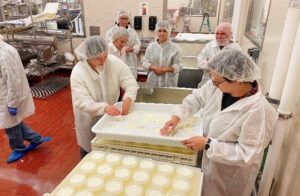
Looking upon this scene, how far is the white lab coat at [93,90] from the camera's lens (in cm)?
152

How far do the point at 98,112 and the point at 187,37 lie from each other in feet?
8.71

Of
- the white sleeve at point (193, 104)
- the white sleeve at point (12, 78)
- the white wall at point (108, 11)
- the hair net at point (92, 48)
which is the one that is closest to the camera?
the white sleeve at point (193, 104)

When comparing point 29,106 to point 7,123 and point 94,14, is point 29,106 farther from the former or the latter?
point 94,14

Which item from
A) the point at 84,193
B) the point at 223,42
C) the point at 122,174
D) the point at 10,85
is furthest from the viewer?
the point at 223,42

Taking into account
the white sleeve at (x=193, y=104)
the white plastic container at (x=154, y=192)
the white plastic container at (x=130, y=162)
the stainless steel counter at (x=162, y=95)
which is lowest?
the stainless steel counter at (x=162, y=95)

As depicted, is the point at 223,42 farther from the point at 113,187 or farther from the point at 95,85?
the point at 113,187

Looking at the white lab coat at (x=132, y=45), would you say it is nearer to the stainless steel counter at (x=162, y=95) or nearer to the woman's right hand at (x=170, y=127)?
the stainless steel counter at (x=162, y=95)

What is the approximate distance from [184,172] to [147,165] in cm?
17

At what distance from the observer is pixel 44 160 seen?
247 centimetres

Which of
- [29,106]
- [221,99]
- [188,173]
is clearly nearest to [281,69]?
[221,99]

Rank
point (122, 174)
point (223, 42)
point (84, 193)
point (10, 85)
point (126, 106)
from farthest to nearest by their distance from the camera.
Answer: point (223, 42), point (10, 85), point (126, 106), point (122, 174), point (84, 193)

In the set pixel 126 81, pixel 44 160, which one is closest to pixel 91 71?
pixel 126 81

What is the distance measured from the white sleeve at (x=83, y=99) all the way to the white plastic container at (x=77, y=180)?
0.50 m

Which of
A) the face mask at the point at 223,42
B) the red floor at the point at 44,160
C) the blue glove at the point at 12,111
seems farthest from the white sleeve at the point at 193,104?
the blue glove at the point at 12,111
